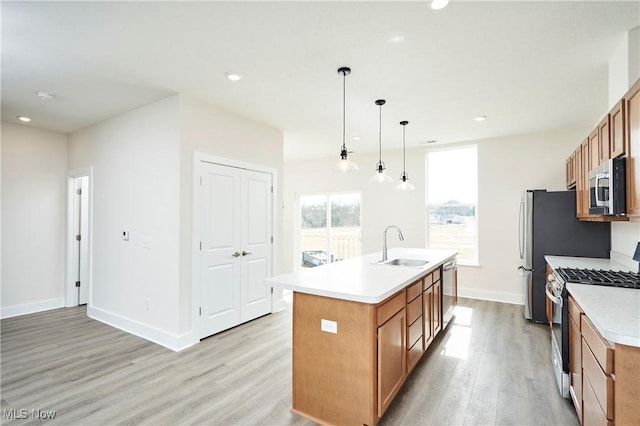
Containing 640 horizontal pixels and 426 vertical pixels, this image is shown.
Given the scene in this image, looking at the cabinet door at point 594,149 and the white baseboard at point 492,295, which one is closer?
the cabinet door at point 594,149

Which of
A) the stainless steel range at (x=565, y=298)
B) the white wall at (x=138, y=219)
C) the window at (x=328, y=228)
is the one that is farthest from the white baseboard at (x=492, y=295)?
the white wall at (x=138, y=219)

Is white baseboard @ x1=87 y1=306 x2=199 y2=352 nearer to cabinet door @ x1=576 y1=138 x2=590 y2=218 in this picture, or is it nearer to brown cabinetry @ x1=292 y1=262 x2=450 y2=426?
brown cabinetry @ x1=292 y1=262 x2=450 y2=426

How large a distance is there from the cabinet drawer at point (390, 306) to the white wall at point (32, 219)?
5270mm

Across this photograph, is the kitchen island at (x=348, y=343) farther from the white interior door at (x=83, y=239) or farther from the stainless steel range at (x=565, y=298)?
the white interior door at (x=83, y=239)

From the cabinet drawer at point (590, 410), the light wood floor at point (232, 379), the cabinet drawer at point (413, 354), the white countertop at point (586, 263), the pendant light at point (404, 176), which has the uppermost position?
the pendant light at point (404, 176)

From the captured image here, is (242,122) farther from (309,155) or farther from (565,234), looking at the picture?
(565,234)

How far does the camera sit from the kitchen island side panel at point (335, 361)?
6.40ft

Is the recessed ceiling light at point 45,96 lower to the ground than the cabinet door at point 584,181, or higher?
higher

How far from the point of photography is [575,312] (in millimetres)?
2127

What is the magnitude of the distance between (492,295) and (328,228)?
3444 millimetres

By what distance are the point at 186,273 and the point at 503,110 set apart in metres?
4.20

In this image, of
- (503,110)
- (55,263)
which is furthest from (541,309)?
(55,263)

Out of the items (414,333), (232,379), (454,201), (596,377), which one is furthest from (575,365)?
(454,201)

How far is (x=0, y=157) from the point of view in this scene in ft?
14.2
